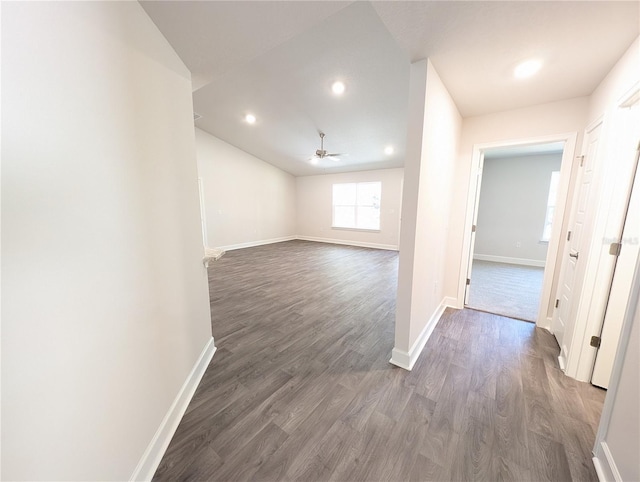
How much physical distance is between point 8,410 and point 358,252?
6.43 meters

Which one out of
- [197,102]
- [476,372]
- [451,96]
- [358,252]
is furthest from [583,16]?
[358,252]

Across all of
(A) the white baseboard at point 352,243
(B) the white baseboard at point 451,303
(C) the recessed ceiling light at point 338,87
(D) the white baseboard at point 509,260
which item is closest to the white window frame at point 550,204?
(D) the white baseboard at point 509,260

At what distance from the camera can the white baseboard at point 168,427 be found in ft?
3.63

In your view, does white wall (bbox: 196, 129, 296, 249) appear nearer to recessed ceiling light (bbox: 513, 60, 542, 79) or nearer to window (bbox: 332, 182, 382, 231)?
window (bbox: 332, 182, 382, 231)

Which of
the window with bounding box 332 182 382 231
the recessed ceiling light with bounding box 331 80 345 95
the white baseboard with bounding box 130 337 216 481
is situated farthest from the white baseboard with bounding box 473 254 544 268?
the white baseboard with bounding box 130 337 216 481

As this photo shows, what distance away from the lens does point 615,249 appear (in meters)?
1.57

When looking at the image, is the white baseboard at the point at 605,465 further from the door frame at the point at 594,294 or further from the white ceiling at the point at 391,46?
the white ceiling at the point at 391,46

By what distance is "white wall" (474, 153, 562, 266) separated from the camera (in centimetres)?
506

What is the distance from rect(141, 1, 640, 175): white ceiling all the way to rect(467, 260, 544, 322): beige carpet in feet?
7.68

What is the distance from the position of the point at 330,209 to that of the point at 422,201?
651 centimetres

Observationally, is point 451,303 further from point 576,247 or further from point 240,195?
point 240,195

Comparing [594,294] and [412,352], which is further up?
[594,294]

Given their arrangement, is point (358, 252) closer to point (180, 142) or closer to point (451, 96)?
point (451, 96)

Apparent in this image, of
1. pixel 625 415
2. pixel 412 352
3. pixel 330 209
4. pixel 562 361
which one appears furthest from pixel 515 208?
pixel 625 415
